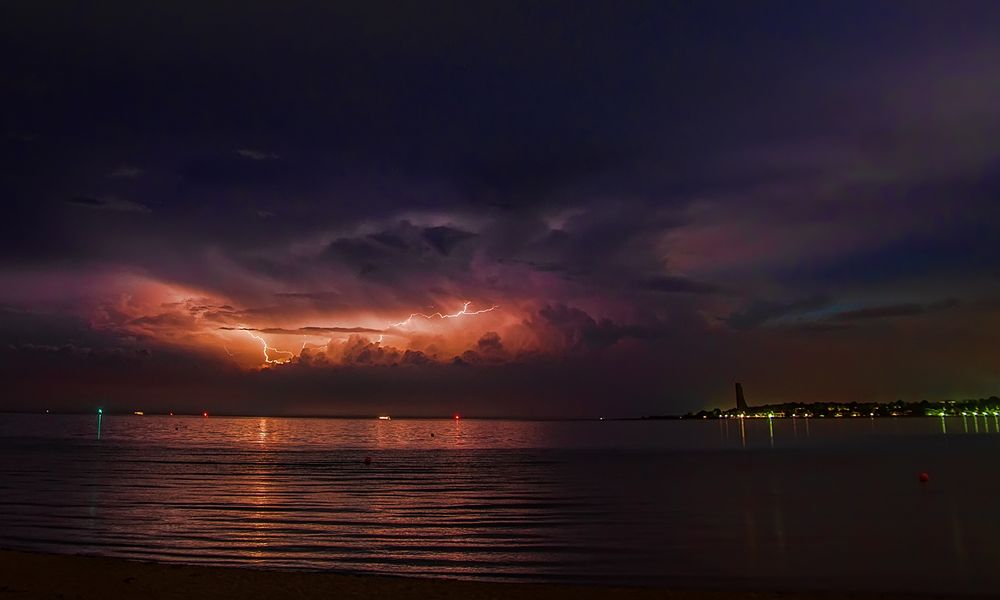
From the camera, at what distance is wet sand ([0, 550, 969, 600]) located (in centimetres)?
1541

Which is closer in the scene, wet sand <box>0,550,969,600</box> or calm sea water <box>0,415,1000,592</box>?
wet sand <box>0,550,969,600</box>

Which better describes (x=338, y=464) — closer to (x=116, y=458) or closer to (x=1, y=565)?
(x=116, y=458)

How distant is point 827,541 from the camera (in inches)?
1012

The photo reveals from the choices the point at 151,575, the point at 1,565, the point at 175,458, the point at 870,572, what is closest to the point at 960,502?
the point at 870,572

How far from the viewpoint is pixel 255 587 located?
52.4ft

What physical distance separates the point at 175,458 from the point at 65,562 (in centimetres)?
5424

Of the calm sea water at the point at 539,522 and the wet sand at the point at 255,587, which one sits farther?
the calm sea water at the point at 539,522

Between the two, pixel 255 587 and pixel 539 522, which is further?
pixel 539 522

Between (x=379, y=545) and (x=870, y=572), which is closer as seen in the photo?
(x=870, y=572)

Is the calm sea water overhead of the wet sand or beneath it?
beneath

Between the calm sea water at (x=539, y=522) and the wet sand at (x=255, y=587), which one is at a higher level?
the wet sand at (x=255, y=587)

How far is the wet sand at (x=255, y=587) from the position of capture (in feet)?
50.5

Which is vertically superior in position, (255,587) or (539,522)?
(255,587)

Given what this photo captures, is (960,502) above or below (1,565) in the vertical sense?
below
